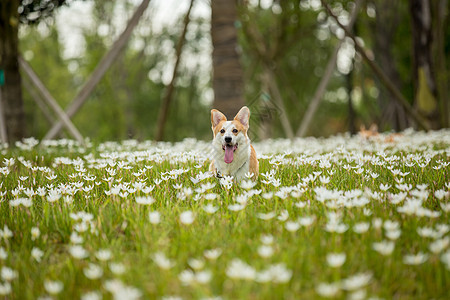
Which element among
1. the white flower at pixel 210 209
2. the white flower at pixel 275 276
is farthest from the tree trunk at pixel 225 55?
the white flower at pixel 275 276

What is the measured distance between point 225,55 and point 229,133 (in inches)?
165

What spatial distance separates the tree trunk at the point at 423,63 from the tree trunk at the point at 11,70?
1056 centimetres

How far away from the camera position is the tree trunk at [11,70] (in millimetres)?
7047

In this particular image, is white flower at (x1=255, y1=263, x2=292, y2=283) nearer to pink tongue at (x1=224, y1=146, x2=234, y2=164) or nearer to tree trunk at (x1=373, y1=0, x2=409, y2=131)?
pink tongue at (x1=224, y1=146, x2=234, y2=164)

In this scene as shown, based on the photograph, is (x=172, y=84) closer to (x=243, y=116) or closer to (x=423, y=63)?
(x=243, y=116)

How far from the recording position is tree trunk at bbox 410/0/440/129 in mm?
9797

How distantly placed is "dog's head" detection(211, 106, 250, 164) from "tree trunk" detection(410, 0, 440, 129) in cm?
803

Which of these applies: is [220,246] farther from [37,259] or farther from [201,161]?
[201,161]

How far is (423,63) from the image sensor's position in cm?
1008

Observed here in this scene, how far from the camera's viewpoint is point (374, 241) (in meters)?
2.15

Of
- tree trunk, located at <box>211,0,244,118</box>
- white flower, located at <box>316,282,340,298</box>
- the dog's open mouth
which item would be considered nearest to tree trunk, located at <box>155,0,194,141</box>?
tree trunk, located at <box>211,0,244,118</box>

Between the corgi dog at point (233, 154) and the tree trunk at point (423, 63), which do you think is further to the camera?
the tree trunk at point (423, 63)

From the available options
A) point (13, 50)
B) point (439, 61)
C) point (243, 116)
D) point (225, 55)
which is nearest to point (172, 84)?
point (225, 55)

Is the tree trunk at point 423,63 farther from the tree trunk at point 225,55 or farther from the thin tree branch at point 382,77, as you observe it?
the tree trunk at point 225,55
